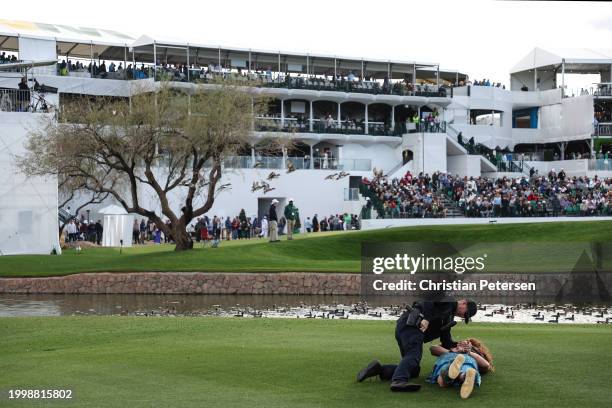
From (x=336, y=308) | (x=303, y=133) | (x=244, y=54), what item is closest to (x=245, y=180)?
(x=303, y=133)

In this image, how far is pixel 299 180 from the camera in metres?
62.8

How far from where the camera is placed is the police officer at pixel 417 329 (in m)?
11.2

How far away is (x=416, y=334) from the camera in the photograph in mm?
11289

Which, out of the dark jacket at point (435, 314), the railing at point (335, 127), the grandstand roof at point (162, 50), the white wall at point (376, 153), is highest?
the grandstand roof at point (162, 50)

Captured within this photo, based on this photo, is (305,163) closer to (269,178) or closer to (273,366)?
(269,178)

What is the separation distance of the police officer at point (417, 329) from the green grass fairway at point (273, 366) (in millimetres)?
213

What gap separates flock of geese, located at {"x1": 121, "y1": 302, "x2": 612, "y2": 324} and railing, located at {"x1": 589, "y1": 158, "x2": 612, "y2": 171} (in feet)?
145

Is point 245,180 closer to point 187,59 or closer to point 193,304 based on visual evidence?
point 187,59

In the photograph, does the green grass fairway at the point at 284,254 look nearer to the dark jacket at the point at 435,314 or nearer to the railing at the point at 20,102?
the railing at the point at 20,102

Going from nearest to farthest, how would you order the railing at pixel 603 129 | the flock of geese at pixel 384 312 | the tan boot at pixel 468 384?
the tan boot at pixel 468 384 < the flock of geese at pixel 384 312 < the railing at pixel 603 129

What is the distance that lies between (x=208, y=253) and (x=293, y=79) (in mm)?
31186

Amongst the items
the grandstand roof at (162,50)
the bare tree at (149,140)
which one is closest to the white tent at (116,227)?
the bare tree at (149,140)

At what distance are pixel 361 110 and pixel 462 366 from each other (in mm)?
65165

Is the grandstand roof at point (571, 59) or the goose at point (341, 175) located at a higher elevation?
the grandstand roof at point (571, 59)
